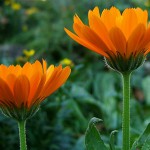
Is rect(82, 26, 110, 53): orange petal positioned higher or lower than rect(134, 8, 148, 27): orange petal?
lower

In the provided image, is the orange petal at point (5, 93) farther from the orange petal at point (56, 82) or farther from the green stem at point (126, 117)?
the green stem at point (126, 117)

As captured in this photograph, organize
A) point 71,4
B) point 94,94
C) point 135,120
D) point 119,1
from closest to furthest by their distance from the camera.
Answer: point 135,120 < point 94,94 < point 119,1 < point 71,4

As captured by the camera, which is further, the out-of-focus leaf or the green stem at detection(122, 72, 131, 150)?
the out-of-focus leaf

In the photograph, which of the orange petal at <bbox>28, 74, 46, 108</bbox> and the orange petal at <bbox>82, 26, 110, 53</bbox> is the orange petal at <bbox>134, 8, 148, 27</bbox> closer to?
the orange petal at <bbox>82, 26, 110, 53</bbox>

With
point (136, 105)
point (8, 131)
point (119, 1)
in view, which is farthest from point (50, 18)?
point (8, 131)

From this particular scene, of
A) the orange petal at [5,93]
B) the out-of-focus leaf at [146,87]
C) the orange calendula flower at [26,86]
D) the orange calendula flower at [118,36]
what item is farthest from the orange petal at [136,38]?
the out-of-focus leaf at [146,87]

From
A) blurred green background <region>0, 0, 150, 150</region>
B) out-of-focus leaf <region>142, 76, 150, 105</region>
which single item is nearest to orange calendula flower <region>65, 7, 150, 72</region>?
blurred green background <region>0, 0, 150, 150</region>

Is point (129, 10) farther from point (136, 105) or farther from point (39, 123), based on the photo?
point (136, 105)
